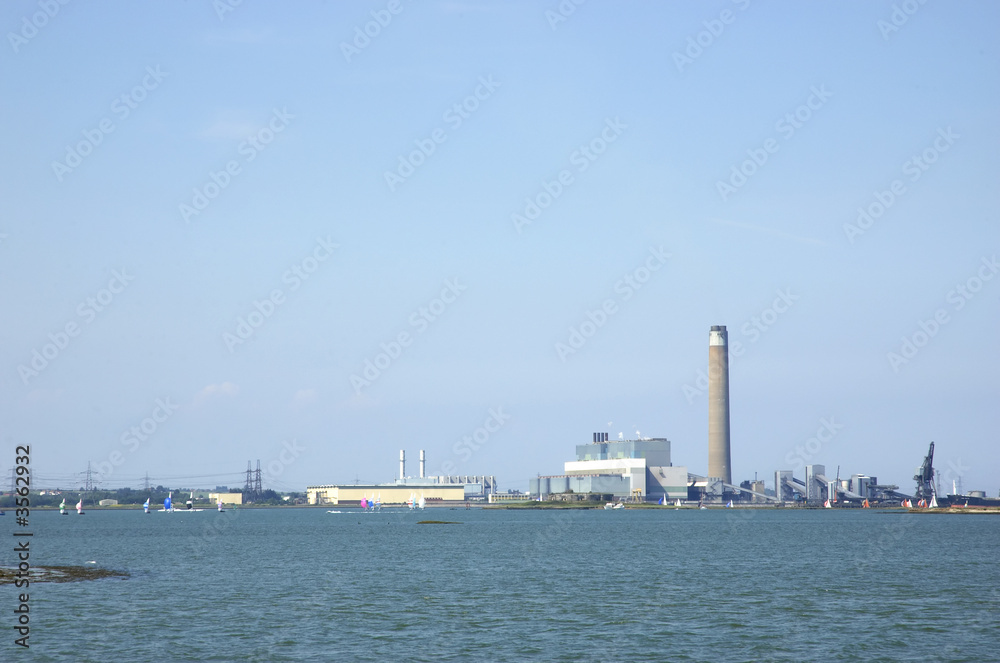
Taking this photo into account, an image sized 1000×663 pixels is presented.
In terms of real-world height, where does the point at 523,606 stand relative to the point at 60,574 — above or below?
above

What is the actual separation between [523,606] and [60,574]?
1216 inches

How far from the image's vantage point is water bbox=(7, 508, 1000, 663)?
1547 inches

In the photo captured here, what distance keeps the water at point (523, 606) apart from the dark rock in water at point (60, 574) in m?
2.05

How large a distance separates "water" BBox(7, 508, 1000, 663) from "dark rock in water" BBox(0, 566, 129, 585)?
80.6 inches

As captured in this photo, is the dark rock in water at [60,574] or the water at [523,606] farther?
the dark rock in water at [60,574]

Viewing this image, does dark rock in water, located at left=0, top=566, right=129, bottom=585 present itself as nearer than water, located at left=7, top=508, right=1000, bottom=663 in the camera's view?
No

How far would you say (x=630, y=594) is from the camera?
5700cm

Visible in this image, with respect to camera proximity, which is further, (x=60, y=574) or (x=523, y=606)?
(x=60, y=574)

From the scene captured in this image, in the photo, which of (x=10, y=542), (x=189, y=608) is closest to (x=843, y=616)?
(x=189, y=608)

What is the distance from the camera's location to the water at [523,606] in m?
39.3

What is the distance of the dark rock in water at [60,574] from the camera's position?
6053 cm

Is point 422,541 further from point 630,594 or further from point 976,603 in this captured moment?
point 976,603

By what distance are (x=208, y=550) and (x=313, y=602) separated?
4736cm

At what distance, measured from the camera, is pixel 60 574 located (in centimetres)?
6456
